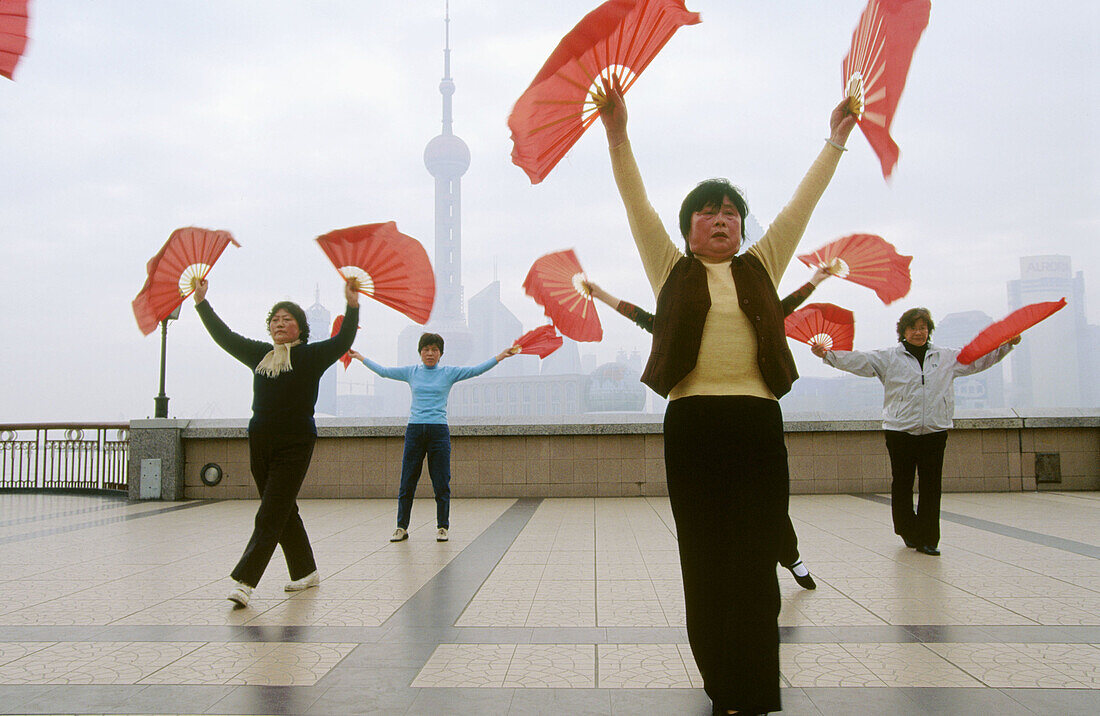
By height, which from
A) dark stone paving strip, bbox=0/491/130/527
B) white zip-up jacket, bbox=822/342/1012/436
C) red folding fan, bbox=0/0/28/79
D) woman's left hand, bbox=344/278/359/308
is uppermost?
red folding fan, bbox=0/0/28/79

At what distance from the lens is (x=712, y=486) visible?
2.34 m

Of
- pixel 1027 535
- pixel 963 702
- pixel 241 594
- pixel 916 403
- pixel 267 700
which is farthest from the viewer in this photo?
pixel 1027 535

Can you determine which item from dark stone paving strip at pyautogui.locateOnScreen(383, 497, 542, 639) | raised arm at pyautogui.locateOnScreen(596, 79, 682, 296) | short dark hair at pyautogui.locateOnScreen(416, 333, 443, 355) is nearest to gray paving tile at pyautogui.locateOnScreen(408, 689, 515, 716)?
dark stone paving strip at pyautogui.locateOnScreen(383, 497, 542, 639)

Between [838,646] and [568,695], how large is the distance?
4.59 ft

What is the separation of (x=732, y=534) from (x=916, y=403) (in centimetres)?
412

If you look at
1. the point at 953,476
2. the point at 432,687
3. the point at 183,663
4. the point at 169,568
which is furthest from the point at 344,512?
the point at 953,476

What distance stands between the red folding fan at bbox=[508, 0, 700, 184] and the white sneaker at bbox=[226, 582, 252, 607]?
3167mm

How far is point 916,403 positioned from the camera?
574 centimetres

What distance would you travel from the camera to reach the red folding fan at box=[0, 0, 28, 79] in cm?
221

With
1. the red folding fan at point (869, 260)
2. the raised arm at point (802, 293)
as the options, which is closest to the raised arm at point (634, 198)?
the raised arm at point (802, 293)

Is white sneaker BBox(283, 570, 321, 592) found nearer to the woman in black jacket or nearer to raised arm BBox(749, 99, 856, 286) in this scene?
the woman in black jacket

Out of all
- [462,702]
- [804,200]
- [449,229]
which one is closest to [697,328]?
[804,200]

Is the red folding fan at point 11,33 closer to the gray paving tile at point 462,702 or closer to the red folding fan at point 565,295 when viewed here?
the gray paving tile at point 462,702

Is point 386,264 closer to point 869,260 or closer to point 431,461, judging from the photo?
point 431,461
